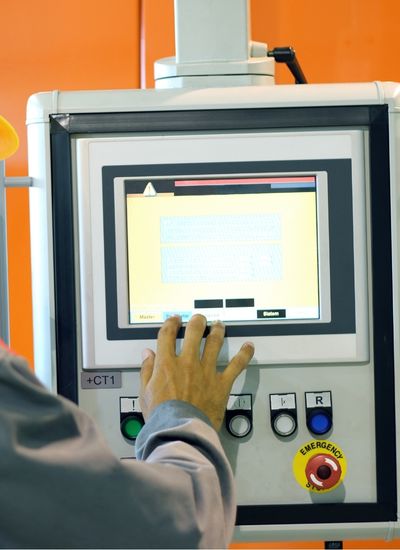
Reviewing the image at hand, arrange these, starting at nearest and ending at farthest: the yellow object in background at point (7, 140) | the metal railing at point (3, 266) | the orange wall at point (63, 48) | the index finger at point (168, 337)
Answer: the yellow object in background at point (7, 140) < the index finger at point (168, 337) < the metal railing at point (3, 266) < the orange wall at point (63, 48)

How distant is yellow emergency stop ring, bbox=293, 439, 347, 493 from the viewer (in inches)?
56.9

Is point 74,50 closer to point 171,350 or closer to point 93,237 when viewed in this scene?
point 93,237

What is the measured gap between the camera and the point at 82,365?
1.45m

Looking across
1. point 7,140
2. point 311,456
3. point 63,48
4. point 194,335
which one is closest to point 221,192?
point 194,335

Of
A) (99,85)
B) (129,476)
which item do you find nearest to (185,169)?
(129,476)

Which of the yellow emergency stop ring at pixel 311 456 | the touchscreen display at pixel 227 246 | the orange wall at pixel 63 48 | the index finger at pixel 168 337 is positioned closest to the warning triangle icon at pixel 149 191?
the touchscreen display at pixel 227 246

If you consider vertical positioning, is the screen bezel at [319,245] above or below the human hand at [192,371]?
above

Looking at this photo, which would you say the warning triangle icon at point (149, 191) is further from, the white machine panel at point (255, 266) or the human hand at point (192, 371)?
the human hand at point (192, 371)

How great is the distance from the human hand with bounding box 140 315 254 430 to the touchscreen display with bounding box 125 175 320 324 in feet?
0.15

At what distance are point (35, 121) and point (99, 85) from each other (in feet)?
3.03

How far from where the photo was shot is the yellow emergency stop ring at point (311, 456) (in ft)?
4.74

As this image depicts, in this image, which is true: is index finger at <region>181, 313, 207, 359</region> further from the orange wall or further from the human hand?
the orange wall

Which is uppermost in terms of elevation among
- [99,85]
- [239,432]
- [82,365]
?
[99,85]

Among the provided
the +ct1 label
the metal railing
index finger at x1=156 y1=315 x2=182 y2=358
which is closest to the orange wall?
the metal railing
